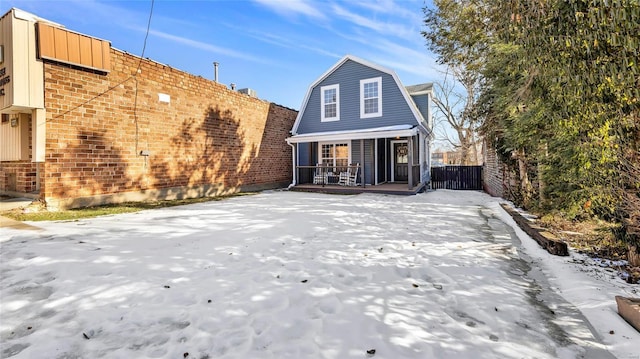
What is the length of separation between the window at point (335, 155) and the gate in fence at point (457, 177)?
634 centimetres

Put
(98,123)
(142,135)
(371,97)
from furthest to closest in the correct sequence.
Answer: (371,97) → (142,135) → (98,123)

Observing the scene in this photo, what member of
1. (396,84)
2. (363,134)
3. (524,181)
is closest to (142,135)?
(363,134)

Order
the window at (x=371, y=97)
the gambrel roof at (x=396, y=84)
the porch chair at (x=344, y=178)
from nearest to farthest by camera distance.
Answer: the gambrel roof at (x=396, y=84) < the window at (x=371, y=97) < the porch chair at (x=344, y=178)

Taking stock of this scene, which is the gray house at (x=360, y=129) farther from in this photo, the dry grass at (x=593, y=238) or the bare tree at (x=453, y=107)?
the bare tree at (x=453, y=107)

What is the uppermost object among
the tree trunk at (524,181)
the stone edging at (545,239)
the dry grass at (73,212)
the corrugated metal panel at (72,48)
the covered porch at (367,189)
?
the corrugated metal panel at (72,48)

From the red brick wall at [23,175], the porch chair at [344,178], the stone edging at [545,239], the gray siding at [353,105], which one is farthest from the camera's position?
the porch chair at [344,178]

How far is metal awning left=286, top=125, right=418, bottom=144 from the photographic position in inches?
476

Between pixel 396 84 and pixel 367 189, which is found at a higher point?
pixel 396 84

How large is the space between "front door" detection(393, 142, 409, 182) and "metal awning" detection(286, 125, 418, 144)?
2399 millimetres

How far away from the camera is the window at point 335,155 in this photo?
599 inches

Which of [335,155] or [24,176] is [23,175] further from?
[335,155]

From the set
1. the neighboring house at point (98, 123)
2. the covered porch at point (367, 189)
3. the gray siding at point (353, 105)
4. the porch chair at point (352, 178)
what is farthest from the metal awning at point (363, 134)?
the neighboring house at point (98, 123)

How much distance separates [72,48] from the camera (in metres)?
7.54

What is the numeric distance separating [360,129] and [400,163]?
3135 mm
